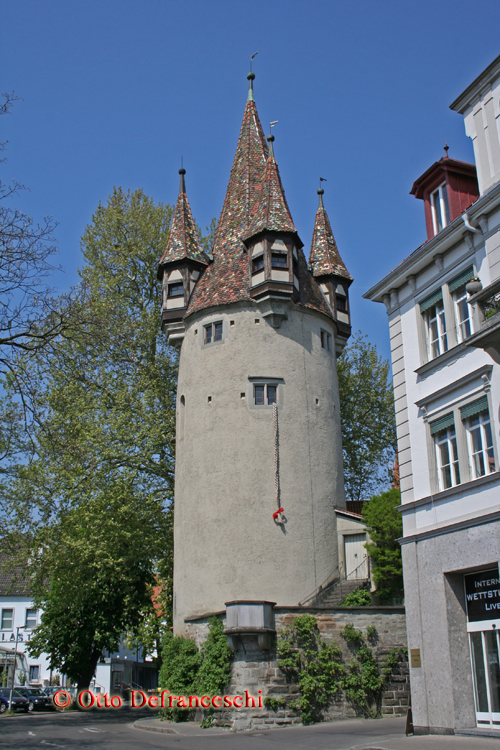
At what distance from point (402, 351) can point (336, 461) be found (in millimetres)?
9933

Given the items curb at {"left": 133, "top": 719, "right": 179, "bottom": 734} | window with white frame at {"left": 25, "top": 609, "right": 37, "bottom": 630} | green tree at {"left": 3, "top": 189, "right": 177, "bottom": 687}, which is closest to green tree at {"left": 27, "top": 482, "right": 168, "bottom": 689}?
green tree at {"left": 3, "top": 189, "right": 177, "bottom": 687}

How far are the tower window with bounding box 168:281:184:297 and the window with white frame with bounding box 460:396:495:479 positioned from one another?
16796 mm

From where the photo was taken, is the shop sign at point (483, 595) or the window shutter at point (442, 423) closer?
the shop sign at point (483, 595)

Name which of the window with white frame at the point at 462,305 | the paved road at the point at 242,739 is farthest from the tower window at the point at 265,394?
the window with white frame at the point at 462,305

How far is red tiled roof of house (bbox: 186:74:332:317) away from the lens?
27.7 meters

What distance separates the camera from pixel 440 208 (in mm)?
17156

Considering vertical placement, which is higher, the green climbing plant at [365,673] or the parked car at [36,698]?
the green climbing plant at [365,673]

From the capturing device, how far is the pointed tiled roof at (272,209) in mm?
27141

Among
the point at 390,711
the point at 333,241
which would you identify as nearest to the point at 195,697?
the point at 390,711

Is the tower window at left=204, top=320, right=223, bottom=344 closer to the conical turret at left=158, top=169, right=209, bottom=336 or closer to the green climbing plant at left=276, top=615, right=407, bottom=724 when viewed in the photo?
the conical turret at left=158, top=169, right=209, bottom=336

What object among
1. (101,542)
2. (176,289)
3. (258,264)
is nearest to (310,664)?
(101,542)

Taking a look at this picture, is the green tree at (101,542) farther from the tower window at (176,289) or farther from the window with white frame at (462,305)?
the window with white frame at (462,305)

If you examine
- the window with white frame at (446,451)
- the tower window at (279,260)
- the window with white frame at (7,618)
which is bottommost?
the window with white frame at (7,618)

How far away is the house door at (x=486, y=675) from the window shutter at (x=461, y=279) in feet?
22.2
